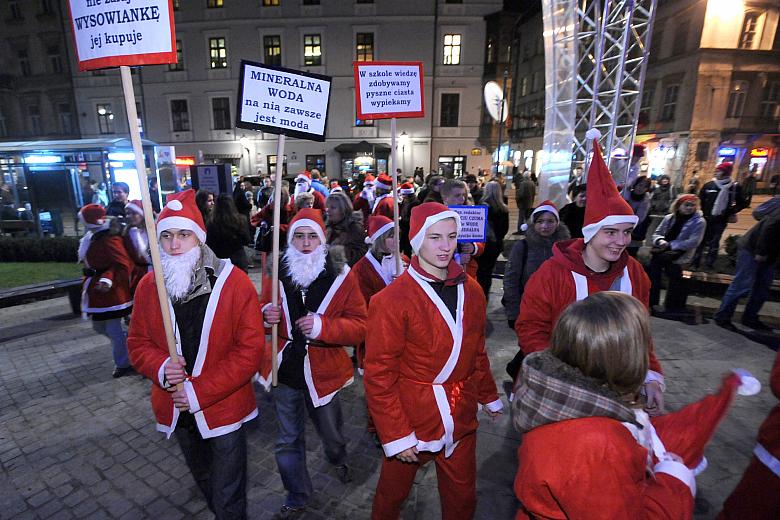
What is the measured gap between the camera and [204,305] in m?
2.26

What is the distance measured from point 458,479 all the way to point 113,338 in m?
4.33

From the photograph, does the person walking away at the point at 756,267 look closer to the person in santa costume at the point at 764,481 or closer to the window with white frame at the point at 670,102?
the person in santa costume at the point at 764,481

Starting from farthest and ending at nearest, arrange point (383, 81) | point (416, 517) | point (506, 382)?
point (506, 382)
point (383, 81)
point (416, 517)

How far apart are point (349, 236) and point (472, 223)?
4.86 ft

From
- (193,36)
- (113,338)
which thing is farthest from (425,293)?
(193,36)

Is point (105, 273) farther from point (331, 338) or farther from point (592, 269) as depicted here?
point (592, 269)

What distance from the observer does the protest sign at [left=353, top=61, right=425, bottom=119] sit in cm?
386

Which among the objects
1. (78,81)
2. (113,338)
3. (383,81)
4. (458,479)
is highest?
(78,81)

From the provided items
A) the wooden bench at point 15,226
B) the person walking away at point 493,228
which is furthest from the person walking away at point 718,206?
the wooden bench at point 15,226

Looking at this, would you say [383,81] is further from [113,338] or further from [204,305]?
[113,338]

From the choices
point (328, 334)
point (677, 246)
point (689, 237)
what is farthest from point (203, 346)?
point (689, 237)

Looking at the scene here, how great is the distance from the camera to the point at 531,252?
412 centimetres

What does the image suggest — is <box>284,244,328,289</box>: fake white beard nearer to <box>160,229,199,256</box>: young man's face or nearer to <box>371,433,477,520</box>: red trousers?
<box>160,229,199,256</box>: young man's face

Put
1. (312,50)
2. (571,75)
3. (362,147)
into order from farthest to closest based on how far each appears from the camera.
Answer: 1. (312,50)
2. (362,147)
3. (571,75)
